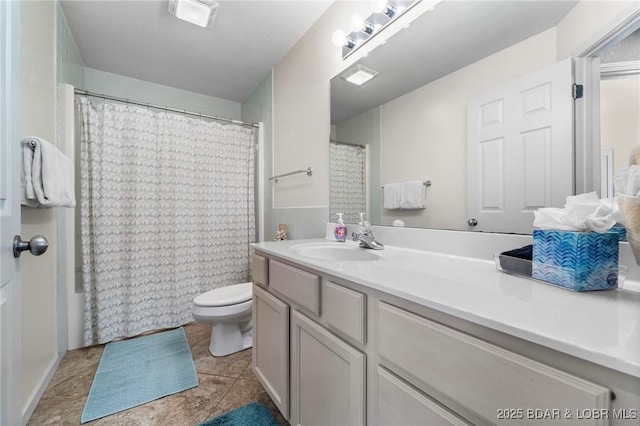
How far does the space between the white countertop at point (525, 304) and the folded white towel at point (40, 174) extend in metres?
1.35

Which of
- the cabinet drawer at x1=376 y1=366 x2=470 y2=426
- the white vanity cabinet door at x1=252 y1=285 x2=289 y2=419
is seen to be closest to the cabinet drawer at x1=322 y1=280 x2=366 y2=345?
the cabinet drawer at x1=376 y1=366 x2=470 y2=426

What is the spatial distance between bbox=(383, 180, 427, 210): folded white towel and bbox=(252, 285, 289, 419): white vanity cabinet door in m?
0.72

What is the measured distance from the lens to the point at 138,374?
1531 mm

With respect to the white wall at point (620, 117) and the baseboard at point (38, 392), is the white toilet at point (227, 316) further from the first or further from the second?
the white wall at point (620, 117)

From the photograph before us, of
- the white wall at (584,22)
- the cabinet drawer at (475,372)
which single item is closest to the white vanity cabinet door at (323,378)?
the cabinet drawer at (475,372)

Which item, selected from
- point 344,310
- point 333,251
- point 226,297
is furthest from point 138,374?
point 344,310

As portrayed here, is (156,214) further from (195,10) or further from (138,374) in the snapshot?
(195,10)

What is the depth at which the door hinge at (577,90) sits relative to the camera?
0.74 metres

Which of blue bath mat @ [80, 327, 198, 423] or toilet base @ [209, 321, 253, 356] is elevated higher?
toilet base @ [209, 321, 253, 356]

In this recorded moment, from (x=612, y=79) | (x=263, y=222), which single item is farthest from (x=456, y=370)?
(x=263, y=222)

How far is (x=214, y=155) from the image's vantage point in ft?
7.61

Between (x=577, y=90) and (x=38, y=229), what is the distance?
2.36 metres

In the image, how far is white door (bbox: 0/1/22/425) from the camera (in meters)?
0.63

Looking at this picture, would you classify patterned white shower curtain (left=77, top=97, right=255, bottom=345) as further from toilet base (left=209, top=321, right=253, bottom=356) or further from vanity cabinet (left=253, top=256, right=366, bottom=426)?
vanity cabinet (left=253, top=256, right=366, bottom=426)
